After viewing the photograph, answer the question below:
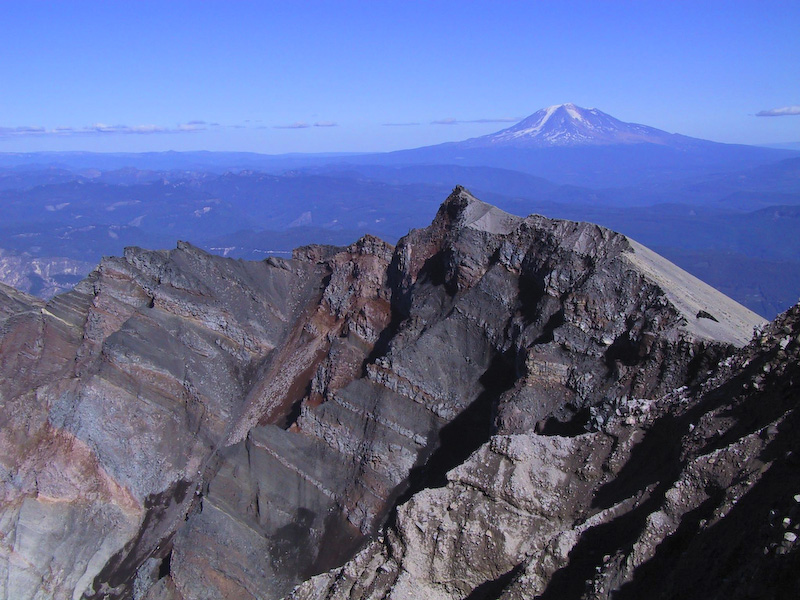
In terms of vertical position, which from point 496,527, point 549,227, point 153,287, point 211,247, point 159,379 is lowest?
point 211,247

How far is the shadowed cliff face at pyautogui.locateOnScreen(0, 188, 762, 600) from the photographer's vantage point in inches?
831

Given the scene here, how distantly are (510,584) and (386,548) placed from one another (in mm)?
4827

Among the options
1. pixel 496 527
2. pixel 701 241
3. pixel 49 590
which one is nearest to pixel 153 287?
pixel 49 590

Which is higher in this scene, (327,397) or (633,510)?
(633,510)

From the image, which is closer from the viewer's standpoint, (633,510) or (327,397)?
(633,510)

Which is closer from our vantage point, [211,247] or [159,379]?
[159,379]

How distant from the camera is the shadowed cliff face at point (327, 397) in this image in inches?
831

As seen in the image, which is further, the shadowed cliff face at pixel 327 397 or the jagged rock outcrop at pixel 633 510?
the shadowed cliff face at pixel 327 397

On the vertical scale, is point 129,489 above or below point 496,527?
below

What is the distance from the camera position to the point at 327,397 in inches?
1298

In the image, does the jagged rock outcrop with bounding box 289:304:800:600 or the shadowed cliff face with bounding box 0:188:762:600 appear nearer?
the jagged rock outcrop with bounding box 289:304:800:600

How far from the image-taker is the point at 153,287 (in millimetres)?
39625

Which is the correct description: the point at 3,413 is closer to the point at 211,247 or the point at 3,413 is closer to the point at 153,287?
the point at 153,287

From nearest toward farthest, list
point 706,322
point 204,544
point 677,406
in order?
point 677,406, point 706,322, point 204,544
